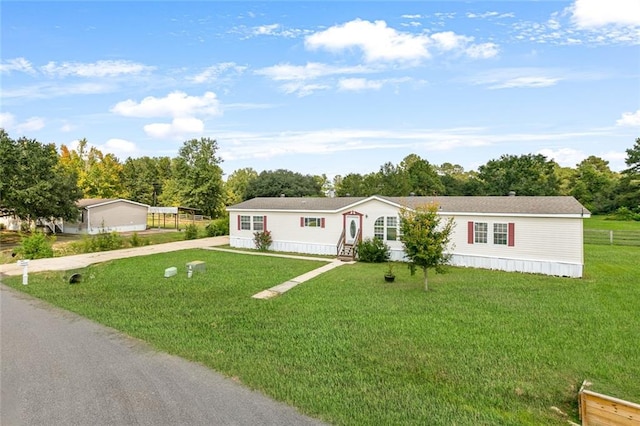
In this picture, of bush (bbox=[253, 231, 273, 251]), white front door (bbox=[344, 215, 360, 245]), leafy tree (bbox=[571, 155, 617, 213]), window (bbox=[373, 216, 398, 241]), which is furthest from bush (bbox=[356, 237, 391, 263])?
leafy tree (bbox=[571, 155, 617, 213])

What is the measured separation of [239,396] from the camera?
505 cm

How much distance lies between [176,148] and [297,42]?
4042 cm

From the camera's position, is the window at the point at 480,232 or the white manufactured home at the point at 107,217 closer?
the window at the point at 480,232

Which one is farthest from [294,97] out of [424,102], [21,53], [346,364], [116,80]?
[346,364]

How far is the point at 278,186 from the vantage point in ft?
171

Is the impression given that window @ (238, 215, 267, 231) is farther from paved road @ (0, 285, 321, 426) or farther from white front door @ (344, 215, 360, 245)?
paved road @ (0, 285, 321, 426)

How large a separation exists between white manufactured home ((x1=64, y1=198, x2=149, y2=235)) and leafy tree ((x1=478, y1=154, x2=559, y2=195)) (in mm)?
42713

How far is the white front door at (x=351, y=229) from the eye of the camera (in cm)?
1923

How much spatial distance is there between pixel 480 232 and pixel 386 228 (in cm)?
449

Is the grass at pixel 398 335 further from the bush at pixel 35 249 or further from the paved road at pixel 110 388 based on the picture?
the bush at pixel 35 249

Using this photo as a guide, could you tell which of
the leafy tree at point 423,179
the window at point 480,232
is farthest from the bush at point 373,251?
the leafy tree at point 423,179

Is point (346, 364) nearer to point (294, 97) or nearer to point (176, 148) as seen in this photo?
point (294, 97)

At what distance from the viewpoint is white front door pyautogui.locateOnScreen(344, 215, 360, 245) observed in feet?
63.1

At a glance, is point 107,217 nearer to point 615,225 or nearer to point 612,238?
point 612,238
